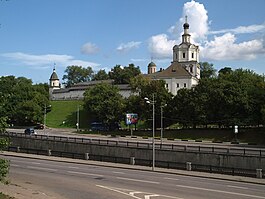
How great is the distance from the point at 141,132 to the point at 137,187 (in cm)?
5140

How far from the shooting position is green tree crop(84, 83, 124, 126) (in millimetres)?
86250

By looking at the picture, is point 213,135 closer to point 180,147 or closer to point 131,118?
point 131,118

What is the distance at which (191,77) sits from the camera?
115562 mm

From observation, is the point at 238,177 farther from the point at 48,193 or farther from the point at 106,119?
the point at 106,119

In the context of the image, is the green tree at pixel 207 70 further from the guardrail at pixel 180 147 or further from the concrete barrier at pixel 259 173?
the concrete barrier at pixel 259 173

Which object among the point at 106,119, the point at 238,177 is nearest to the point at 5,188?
the point at 238,177

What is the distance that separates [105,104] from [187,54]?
51.3 meters

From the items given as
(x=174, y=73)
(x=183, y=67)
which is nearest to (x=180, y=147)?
(x=174, y=73)

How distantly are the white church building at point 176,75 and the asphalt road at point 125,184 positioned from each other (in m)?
77.2

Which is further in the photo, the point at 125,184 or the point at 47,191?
the point at 125,184

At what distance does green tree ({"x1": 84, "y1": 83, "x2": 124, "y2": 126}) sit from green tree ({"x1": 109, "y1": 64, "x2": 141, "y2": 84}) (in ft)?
173

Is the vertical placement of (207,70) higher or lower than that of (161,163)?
higher

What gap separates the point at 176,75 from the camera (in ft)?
383

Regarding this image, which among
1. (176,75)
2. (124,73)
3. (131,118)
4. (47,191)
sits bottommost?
(47,191)
